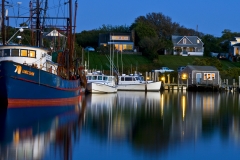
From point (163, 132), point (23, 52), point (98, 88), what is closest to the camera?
point (163, 132)

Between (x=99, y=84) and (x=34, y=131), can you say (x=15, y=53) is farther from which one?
(x=99, y=84)

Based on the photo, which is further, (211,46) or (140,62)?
(211,46)

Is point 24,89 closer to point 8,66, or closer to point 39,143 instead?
point 8,66

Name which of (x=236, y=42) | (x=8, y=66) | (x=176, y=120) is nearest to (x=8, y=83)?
(x=8, y=66)

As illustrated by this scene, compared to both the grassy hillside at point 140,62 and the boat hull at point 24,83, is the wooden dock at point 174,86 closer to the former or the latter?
the grassy hillside at point 140,62

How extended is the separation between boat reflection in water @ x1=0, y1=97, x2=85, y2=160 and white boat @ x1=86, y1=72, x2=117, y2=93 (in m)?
23.5

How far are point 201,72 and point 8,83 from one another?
160 feet

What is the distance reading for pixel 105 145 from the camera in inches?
626

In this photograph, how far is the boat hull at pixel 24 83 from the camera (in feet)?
91.6

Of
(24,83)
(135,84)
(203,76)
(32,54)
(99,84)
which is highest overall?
(32,54)

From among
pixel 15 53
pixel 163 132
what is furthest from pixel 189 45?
pixel 163 132

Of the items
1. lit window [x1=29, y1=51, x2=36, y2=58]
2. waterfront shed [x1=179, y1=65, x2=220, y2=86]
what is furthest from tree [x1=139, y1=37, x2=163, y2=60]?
lit window [x1=29, y1=51, x2=36, y2=58]

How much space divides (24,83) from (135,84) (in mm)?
35654

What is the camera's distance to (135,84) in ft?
209
